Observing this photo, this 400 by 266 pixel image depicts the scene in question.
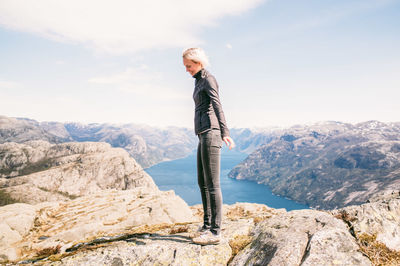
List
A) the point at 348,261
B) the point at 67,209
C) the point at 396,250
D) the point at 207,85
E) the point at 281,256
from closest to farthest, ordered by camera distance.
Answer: the point at 348,261, the point at 281,256, the point at 396,250, the point at 207,85, the point at 67,209

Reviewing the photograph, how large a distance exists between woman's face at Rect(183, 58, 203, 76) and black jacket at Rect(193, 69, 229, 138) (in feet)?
0.41

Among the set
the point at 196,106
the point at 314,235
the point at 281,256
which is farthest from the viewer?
the point at 196,106

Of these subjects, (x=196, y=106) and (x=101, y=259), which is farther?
(x=196, y=106)

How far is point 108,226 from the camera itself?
106 ft

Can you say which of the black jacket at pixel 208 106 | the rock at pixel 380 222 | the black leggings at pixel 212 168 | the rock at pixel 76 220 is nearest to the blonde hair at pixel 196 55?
the black jacket at pixel 208 106

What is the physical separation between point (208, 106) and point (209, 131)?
2.76ft

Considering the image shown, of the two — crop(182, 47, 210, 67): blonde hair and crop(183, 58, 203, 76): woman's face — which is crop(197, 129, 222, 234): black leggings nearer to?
crop(183, 58, 203, 76): woman's face

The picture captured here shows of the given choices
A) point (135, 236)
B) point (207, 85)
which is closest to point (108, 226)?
point (135, 236)

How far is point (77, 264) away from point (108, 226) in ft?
96.4

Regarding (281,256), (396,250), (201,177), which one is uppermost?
(201,177)

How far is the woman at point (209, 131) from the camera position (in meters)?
6.89

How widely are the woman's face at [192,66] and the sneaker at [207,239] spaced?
542 cm

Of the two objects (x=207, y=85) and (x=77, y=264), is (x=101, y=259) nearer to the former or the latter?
(x=77, y=264)

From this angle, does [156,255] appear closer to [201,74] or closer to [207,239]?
[207,239]
